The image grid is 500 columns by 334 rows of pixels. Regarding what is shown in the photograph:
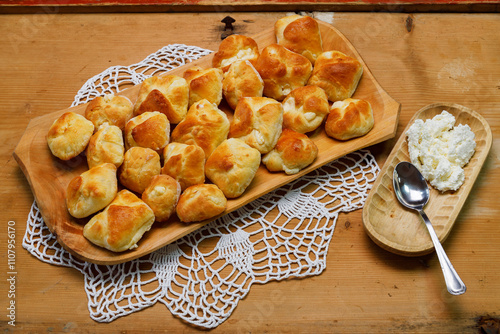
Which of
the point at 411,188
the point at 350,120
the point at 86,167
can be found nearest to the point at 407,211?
the point at 411,188

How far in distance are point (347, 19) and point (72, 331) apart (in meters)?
2.39

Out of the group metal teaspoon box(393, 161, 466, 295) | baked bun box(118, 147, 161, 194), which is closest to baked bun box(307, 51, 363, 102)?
metal teaspoon box(393, 161, 466, 295)

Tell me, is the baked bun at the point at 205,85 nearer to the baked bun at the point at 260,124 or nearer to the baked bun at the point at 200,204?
the baked bun at the point at 260,124

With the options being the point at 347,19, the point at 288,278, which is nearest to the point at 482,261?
the point at 288,278

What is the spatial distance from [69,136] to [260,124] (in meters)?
0.90

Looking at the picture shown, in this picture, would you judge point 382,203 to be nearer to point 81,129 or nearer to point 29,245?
point 81,129

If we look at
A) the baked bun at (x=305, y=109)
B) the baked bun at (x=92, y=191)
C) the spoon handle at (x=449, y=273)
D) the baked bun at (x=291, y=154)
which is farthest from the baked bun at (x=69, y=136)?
the spoon handle at (x=449, y=273)

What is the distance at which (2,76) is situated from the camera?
104 inches

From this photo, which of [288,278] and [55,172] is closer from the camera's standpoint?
[288,278]

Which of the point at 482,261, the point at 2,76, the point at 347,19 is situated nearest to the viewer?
the point at 482,261

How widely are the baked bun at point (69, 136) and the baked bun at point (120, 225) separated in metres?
0.37

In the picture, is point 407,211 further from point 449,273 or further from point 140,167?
point 140,167

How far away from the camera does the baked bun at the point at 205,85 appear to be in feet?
7.26

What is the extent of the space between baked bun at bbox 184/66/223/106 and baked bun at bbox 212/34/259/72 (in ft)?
0.39
